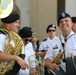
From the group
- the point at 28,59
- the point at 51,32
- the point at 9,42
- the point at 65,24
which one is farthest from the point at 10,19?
the point at 51,32

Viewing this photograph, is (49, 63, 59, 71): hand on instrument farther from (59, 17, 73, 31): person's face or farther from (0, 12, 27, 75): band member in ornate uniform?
(0, 12, 27, 75): band member in ornate uniform

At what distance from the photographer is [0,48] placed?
11.4 ft

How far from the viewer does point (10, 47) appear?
3508 mm

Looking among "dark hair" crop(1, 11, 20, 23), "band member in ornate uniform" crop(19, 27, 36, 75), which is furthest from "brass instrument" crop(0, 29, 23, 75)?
"band member in ornate uniform" crop(19, 27, 36, 75)

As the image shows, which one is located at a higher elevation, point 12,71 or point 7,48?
point 7,48

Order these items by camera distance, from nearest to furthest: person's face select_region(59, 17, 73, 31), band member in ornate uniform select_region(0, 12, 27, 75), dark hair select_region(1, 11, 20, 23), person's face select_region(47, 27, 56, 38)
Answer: band member in ornate uniform select_region(0, 12, 27, 75)
dark hair select_region(1, 11, 20, 23)
person's face select_region(59, 17, 73, 31)
person's face select_region(47, 27, 56, 38)

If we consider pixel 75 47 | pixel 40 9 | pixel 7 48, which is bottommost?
pixel 40 9

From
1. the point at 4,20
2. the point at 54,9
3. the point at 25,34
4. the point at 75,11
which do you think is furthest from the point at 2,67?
the point at 54,9

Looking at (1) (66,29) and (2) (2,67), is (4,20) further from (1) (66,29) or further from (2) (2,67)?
(1) (66,29)

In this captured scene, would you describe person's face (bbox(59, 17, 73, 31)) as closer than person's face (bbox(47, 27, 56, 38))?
Yes

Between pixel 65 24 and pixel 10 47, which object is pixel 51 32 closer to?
pixel 65 24

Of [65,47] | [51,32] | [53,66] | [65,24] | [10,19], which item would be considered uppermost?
[10,19]

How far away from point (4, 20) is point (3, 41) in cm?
30

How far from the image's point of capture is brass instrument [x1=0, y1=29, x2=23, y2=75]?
11.5ft
